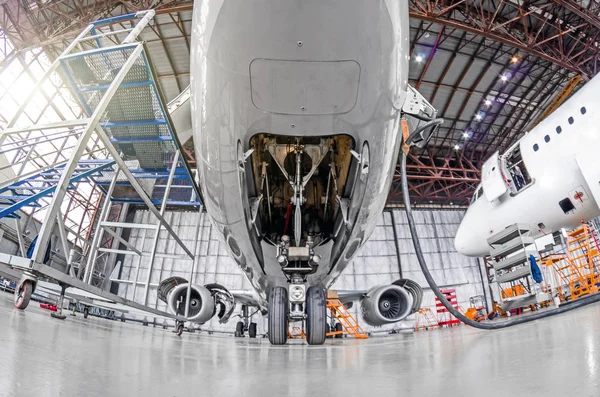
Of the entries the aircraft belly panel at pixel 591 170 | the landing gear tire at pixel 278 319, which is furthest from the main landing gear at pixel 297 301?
the aircraft belly panel at pixel 591 170

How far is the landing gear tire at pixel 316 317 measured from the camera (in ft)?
13.3

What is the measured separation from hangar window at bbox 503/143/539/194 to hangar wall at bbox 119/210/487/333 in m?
14.4

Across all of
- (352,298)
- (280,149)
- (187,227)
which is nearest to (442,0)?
(352,298)

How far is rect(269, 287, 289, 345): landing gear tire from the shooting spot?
13.7 ft

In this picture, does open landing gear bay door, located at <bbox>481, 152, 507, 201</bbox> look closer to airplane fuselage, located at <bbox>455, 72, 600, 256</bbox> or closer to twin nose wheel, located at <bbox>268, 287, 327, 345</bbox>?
airplane fuselage, located at <bbox>455, 72, 600, 256</bbox>

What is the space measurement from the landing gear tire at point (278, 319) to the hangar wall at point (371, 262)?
742 inches

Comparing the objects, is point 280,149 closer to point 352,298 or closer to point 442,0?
point 352,298

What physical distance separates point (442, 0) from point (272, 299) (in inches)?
520

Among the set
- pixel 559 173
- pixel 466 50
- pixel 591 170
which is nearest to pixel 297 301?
pixel 591 170

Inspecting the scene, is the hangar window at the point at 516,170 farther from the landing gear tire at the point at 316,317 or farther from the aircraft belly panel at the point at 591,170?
the landing gear tire at the point at 316,317

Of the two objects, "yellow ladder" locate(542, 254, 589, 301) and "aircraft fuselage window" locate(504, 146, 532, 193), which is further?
"yellow ladder" locate(542, 254, 589, 301)

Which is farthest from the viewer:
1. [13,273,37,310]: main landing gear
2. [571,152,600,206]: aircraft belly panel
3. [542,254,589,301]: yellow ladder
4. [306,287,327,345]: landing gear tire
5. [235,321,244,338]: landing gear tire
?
[235,321,244,338]: landing gear tire

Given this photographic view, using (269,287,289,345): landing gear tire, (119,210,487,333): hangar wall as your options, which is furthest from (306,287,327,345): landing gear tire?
(119,210,487,333): hangar wall

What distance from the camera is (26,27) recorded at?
13.0 m
